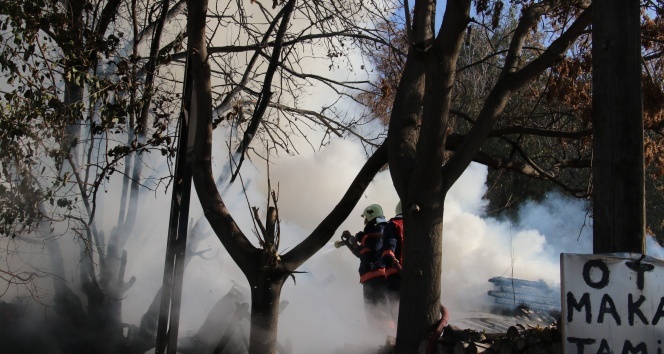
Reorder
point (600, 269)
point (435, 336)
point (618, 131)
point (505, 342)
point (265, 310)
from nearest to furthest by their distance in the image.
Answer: point (600, 269), point (618, 131), point (435, 336), point (505, 342), point (265, 310)

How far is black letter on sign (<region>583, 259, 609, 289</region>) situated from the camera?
137 inches

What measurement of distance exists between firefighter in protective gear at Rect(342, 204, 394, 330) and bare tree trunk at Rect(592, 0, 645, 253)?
439 centimetres

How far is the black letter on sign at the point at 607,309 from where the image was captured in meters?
3.45

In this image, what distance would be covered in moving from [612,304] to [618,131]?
0.89 metres

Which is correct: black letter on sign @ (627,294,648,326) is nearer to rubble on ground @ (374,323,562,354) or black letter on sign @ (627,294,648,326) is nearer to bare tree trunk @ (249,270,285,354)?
rubble on ground @ (374,323,562,354)

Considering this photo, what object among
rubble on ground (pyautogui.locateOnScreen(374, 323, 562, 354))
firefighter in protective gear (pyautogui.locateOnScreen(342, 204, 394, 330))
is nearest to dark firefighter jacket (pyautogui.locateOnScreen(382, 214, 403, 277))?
firefighter in protective gear (pyautogui.locateOnScreen(342, 204, 394, 330))

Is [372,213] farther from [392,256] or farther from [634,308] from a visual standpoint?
[634,308]

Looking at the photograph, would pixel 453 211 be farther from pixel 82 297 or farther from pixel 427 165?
pixel 427 165

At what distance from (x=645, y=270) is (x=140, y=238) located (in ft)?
21.5

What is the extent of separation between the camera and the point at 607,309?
11.3 feet

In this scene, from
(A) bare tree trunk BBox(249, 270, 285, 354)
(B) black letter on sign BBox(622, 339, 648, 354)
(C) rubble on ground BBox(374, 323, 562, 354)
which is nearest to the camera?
(B) black letter on sign BBox(622, 339, 648, 354)

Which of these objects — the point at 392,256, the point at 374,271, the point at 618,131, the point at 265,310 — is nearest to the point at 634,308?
the point at 618,131

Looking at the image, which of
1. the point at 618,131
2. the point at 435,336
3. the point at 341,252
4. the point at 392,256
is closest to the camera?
the point at 618,131

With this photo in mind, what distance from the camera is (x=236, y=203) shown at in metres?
10.2
